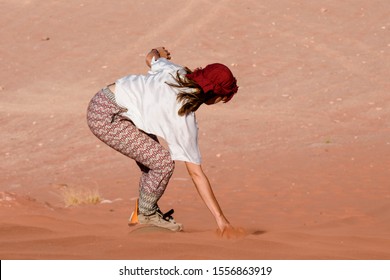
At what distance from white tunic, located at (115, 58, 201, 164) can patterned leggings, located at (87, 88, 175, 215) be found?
78mm

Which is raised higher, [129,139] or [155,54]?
[155,54]

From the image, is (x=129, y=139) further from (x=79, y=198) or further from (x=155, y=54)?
(x=79, y=198)

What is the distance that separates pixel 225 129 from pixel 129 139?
27.7 feet

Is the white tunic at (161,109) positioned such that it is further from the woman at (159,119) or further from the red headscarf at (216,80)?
the red headscarf at (216,80)

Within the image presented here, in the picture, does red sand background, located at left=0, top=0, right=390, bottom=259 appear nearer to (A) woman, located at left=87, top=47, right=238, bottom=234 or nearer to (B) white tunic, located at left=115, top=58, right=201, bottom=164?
(A) woman, located at left=87, top=47, right=238, bottom=234

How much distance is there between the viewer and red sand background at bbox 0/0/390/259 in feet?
24.7

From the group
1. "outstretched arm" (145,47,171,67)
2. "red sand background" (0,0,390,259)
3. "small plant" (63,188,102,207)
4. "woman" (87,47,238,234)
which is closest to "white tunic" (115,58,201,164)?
"woman" (87,47,238,234)

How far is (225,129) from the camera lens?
1591 cm

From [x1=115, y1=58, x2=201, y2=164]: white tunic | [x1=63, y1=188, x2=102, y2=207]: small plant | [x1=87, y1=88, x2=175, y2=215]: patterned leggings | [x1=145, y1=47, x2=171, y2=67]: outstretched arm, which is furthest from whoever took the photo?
[x1=63, y1=188, x2=102, y2=207]: small plant

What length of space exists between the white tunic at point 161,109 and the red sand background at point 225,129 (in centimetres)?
61

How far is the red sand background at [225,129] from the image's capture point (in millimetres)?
7535

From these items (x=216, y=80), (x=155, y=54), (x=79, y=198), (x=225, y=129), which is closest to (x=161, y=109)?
(x=216, y=80)

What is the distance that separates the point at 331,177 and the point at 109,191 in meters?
2.40

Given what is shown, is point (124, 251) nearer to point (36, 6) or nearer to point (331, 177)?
point (331, 177)
